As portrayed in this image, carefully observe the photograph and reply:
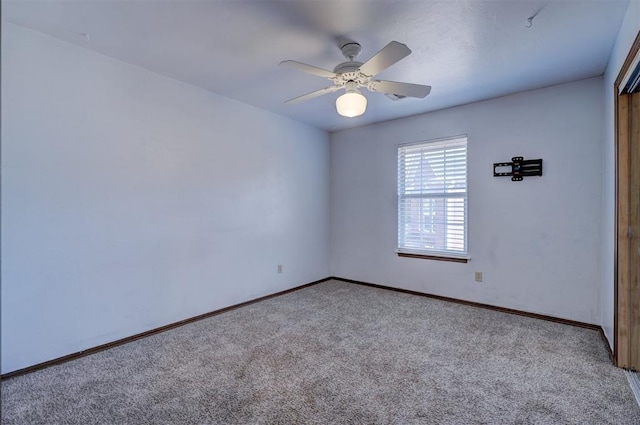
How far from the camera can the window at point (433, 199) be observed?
3875mm

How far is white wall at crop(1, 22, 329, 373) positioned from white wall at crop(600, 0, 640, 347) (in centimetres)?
333

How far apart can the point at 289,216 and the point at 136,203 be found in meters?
2.00

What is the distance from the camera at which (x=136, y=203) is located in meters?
2.88

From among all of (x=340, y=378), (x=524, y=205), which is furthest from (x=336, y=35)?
(x=524, y=205)

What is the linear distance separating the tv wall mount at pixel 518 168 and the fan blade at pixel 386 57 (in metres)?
2.16

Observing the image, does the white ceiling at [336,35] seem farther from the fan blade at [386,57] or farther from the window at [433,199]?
the window at [433,199]

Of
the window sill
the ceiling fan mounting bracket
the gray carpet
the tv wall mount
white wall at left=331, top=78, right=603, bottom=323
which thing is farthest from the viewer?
the window sill

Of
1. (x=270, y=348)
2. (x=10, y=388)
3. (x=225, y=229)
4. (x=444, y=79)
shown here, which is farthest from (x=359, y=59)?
(x=10, y=388)

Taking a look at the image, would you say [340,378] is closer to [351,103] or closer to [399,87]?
[351,103]

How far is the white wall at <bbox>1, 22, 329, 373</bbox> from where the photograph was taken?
2324mm

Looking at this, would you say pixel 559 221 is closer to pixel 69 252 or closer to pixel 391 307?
pixel 391 307

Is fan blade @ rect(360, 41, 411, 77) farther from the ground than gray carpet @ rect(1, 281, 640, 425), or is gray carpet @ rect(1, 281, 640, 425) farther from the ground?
fan blade @ rect(360, 41, 411, 77)

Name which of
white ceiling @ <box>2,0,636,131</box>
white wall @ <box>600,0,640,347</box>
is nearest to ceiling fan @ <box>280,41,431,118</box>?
white ceiling @ <box>2,0,636,131</box>

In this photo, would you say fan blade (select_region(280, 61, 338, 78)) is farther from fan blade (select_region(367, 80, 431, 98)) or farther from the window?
the window
